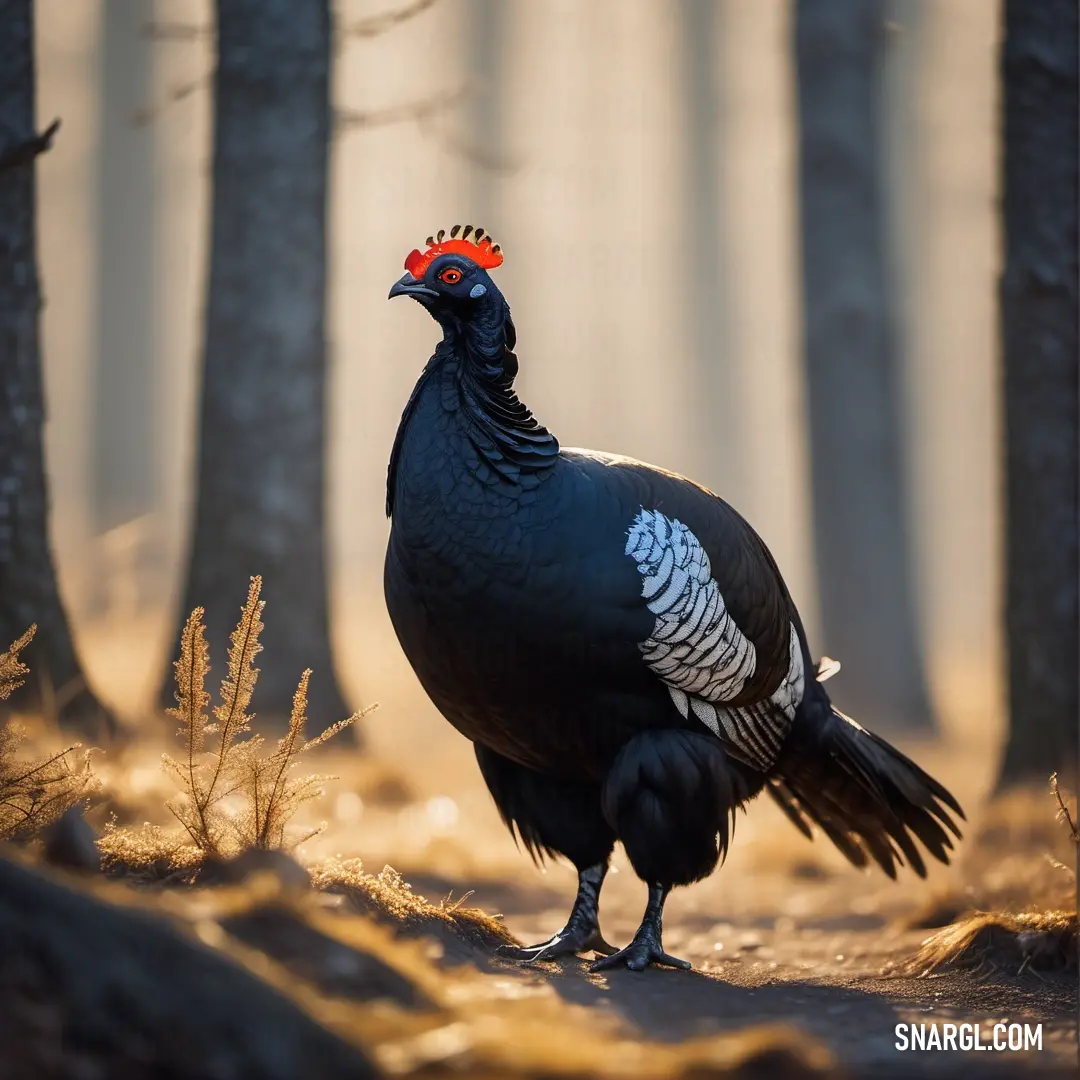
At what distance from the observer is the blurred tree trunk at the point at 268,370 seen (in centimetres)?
734

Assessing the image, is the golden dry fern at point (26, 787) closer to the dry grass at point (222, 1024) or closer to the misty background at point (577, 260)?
the dry grass at point (222, 1024)

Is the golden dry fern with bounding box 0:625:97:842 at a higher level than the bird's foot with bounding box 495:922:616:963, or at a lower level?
higher

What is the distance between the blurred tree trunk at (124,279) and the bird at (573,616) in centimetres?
2590

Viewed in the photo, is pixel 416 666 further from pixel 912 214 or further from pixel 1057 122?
pixel 912 214

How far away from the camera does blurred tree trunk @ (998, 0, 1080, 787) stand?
6.14 metres

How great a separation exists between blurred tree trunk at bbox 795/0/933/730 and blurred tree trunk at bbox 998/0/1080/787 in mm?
5068

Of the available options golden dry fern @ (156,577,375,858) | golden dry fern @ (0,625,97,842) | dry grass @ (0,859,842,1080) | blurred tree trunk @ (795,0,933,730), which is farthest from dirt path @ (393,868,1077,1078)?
blurred tree trunk @ (795,0,933,730)

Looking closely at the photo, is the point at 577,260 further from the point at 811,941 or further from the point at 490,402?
the point at 490,402

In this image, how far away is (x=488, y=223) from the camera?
32250mm

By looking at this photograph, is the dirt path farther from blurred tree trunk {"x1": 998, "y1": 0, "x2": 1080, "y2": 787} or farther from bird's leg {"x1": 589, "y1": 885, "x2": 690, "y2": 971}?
blurred tree trunk {"x1": 998, "y1": 0, "x2": 1080, "y2": 787}

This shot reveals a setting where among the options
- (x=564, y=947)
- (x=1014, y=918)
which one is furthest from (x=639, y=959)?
(x=1014, y=918)

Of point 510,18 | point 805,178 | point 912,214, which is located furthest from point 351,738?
point 510,18

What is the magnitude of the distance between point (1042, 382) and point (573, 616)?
11.4 feet

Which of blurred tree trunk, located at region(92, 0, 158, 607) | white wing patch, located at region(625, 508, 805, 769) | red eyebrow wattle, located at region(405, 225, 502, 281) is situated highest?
blurred tree trunk, located at region(92, 0, 158, 607)
